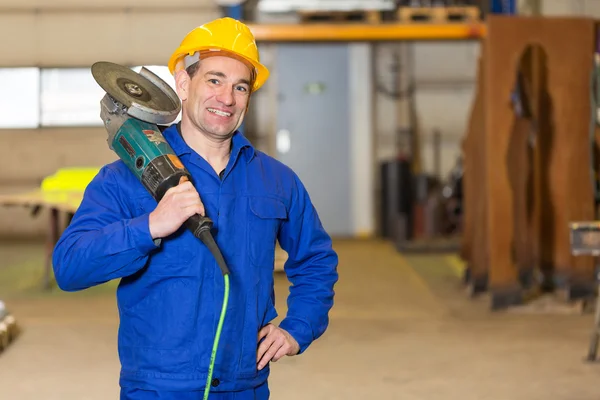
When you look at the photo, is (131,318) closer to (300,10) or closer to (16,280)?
(16,280)

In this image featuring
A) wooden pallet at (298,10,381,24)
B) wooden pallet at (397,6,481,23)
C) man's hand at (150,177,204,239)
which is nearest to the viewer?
man's hand at (150,177,204,239)

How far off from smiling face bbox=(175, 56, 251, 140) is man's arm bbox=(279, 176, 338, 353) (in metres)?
0.28

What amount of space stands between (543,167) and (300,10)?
5246 mm

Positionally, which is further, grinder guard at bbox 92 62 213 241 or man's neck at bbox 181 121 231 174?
man's neck at bbox 181 121 231 174

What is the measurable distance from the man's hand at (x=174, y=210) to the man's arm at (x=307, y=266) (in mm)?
470

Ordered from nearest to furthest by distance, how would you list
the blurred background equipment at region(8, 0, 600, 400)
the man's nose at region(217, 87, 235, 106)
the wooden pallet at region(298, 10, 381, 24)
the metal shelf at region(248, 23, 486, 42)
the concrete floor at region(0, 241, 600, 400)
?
the man's nose at region(217, 87, 235, 106) → the concrete floor at region(0, 241, 600, 400) → the blurred background equipment at region(8, 0, 600, 400) → the metal shelf at region(248, 23, 486, 42) → the wooden pallet at region(298, 10, 381, 24)

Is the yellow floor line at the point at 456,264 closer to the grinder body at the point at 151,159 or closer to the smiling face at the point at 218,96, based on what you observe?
the smiling face at the point at 218,96

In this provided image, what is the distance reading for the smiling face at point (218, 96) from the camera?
1983 mm

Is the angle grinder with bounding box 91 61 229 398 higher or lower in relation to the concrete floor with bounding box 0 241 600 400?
higher

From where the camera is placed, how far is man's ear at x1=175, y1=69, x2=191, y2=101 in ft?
6.84

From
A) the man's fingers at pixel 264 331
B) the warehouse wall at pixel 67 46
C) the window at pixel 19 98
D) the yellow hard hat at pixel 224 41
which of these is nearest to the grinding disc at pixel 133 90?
the yellow hard hat at pixel 224 41

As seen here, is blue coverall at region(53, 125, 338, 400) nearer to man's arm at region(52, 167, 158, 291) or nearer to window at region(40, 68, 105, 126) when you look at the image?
man's arm at region(52, 167, 158, 291)

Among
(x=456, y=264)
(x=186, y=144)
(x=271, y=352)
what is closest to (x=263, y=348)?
(x=271, y=352)

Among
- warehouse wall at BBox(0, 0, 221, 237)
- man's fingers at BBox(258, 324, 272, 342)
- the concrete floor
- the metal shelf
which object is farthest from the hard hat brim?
warehouse wall at BBox(0, 0, 221, 237)
